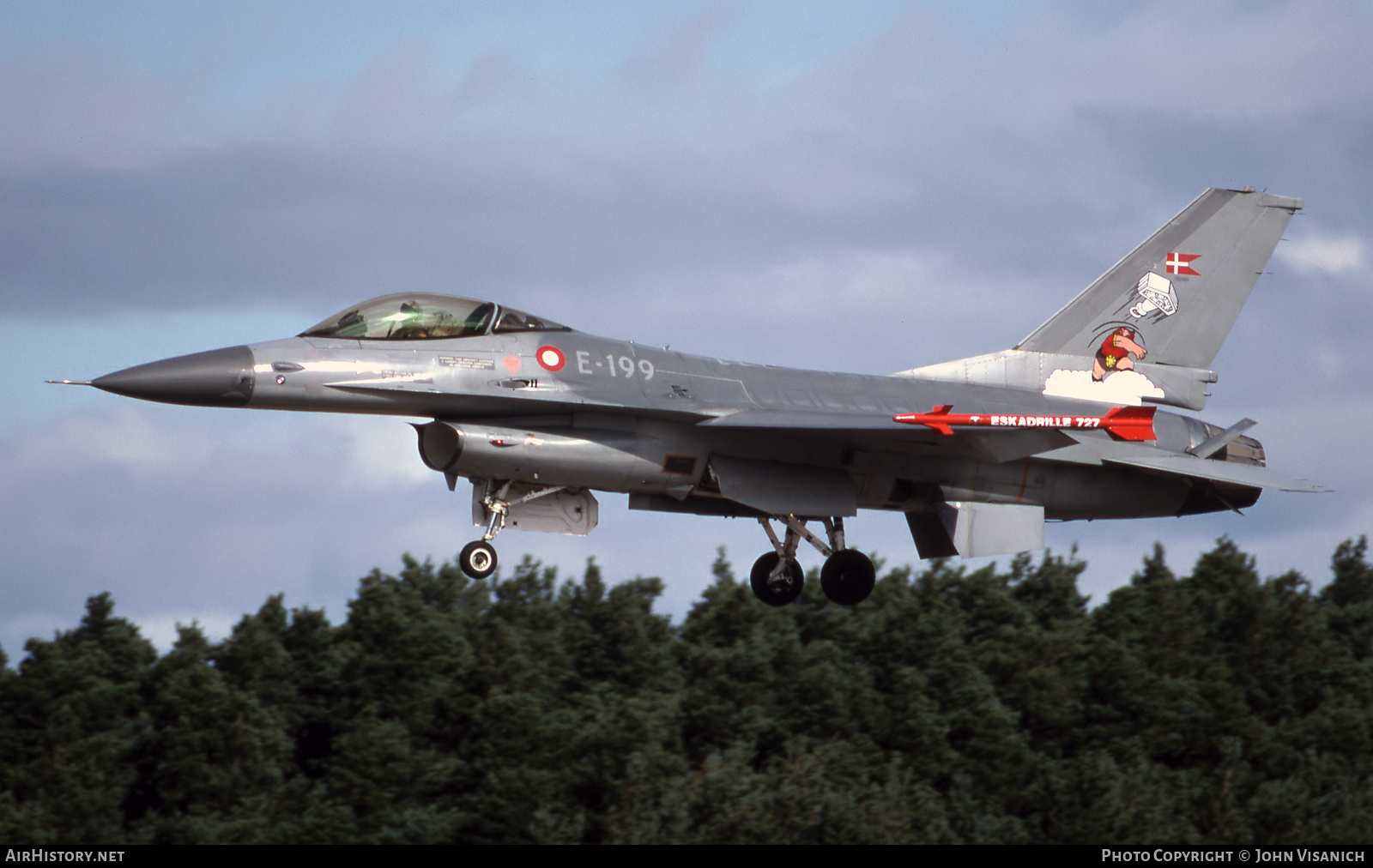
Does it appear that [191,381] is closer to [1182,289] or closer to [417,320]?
[417,320]

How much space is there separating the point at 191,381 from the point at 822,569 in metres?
7.99

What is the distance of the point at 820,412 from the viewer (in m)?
19.8

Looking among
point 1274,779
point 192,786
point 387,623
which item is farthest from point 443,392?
point 1274,779

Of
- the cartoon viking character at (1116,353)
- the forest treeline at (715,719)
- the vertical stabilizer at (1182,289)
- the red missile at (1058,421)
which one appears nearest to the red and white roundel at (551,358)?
the red missile at (1058,421)

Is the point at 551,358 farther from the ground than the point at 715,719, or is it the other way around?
the point at 551,358

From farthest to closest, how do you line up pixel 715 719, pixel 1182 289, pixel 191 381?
pixel 715 719 < pixel 1182 289 < pixel 191 381

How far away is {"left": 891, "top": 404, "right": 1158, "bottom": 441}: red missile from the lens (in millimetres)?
17797

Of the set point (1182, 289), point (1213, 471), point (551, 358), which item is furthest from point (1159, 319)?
point (551, 358)

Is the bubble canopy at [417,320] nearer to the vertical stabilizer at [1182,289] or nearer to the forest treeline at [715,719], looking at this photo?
the vertical stabilizer at [1182,289]

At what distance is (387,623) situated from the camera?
5712 cm

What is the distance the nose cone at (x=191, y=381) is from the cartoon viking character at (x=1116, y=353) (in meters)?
10.8

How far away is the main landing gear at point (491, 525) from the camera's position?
18.0 m

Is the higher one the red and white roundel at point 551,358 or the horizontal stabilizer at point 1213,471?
the red and white roundel at point 551,358

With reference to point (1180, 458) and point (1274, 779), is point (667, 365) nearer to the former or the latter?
point (1180, 458)
